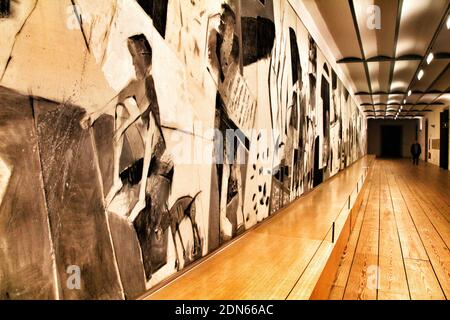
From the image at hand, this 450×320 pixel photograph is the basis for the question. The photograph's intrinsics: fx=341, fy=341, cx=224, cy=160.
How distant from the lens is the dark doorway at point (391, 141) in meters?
27.0

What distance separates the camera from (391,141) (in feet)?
90.1

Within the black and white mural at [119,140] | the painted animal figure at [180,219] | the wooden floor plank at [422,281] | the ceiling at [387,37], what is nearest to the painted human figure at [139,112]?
the black and white mural at [119,140]

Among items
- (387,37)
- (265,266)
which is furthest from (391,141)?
(265,266)

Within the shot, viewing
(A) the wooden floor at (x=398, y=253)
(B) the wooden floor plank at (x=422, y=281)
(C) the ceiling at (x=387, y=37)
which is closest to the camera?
(B) the wooden floor plank at (x=422, y=281)

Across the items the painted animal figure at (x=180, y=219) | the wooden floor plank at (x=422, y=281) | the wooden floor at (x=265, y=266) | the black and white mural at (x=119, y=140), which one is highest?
the black and white mural at (x=119, y=140)

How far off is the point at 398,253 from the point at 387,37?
4395 millimetres

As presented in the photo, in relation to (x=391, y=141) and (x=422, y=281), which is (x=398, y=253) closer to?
(x=422, y=281)

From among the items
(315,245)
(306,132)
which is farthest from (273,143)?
(306,132)

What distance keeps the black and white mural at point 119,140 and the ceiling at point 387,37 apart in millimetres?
3014

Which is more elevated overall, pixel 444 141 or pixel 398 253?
pixel 444 141

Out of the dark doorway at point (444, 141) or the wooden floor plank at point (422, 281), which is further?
the dark doorway at point (444, 141)

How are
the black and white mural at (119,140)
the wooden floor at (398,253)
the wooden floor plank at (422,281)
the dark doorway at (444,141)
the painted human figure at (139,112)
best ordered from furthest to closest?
the dark doorway at (444,141) → the wooden floor at (398,253) → the wooden floor plank at (422,281) → the painted human figure at (139,112) → the black and white mural at (119,140)

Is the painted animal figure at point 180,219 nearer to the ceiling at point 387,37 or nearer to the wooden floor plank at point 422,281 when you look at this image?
the wooden floor plank at point 422,281

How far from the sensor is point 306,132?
543 cm
